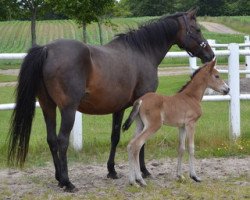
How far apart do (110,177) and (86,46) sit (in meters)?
1.71

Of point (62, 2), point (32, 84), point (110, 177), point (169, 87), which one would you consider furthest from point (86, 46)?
point (62, 2)

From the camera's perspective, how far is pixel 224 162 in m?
7.59

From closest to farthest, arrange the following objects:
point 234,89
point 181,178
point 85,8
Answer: point 181,178, point 234,89, point 85,8

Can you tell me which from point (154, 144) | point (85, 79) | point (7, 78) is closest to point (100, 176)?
point (85, 79)

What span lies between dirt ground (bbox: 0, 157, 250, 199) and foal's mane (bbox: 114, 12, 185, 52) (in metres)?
1.64

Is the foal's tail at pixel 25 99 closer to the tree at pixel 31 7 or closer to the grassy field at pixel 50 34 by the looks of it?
the tree at pixel 31 7

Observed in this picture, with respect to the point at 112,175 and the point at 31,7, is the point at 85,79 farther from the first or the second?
the point at 31,7

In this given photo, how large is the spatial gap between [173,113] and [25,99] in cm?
169

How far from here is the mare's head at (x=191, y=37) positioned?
23.2 feet

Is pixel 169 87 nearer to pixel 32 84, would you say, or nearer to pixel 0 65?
pixel 32 84

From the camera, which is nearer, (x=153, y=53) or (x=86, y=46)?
(x=86, y=46)

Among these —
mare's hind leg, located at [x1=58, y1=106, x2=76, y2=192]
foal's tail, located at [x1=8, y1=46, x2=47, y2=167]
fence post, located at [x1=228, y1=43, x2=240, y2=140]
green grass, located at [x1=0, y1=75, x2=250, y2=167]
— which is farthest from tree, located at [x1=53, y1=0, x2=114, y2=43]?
mare's hind leg, located at [x1=58, y1=106, x2=76, y2=192]

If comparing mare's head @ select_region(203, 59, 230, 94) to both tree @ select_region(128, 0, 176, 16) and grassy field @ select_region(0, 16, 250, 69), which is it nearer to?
grassy field @ select_region(0, 16, 250, 69)

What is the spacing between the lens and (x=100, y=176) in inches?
270
